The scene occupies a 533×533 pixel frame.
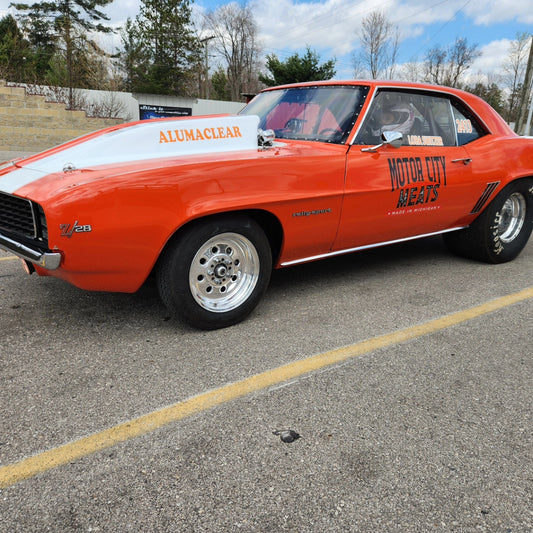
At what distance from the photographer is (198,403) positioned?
2.27 m

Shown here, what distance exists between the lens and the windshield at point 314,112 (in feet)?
11.6

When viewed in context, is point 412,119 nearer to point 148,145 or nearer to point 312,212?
point 312,212

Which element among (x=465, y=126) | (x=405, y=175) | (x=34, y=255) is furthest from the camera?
(x=465, y=126)

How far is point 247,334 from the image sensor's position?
3043 millimetres

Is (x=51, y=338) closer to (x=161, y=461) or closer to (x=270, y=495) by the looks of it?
(x=161, y=461)

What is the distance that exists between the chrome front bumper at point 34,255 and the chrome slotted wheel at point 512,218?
4.11 m

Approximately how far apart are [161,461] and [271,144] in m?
2.19

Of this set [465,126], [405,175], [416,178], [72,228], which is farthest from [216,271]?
[465,126]

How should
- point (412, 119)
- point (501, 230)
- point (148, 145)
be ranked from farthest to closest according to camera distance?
point (501, 230), point (412, 119), point (148, 145)

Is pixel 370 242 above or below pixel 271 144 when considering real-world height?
below

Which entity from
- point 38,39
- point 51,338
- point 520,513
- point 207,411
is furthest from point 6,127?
point 38,39

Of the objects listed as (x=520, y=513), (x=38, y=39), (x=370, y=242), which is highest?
(x=38, y=39)

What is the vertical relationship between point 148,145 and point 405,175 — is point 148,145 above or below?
above

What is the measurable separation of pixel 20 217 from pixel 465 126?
146 inches
